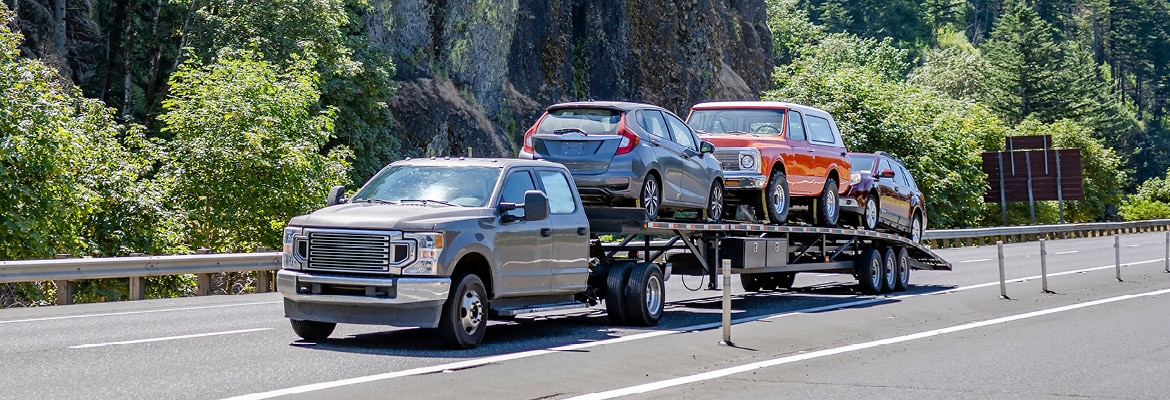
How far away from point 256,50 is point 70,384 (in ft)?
89.3

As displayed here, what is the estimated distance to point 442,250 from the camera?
36.1ft

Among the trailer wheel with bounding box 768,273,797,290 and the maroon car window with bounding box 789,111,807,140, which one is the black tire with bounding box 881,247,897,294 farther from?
the maroon car window with bounding box 789,111,807,140

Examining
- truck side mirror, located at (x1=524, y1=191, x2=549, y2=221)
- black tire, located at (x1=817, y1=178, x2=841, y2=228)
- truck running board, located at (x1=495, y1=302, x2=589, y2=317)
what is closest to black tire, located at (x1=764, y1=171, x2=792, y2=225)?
black tire, located at (x1=817, y1=178, x2=841, y2=228)

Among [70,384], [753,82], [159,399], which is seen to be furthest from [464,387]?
[753,82]

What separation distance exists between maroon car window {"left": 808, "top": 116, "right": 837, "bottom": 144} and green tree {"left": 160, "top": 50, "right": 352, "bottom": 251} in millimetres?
13346

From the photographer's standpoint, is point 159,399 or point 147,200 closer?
point 159,399

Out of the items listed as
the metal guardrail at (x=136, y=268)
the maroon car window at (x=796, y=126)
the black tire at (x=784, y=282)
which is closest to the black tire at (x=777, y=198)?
the maroon car window at (x=796, y=126)

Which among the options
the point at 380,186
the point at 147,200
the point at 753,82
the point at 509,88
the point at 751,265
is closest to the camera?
the point at 380,186

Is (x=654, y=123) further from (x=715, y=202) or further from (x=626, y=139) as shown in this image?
(x=715, y=202)

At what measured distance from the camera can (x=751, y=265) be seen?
53.5 feet

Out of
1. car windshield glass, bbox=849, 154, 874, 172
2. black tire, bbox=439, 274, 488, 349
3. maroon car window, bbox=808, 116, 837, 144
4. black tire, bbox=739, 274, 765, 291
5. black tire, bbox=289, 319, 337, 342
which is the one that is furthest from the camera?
car windshield glass, bbox=849, 154, 874, 172

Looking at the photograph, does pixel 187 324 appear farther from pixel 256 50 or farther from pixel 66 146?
pixel 256 50

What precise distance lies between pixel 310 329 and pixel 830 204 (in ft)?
32.6

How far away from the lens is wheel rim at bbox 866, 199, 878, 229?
21.0 m
